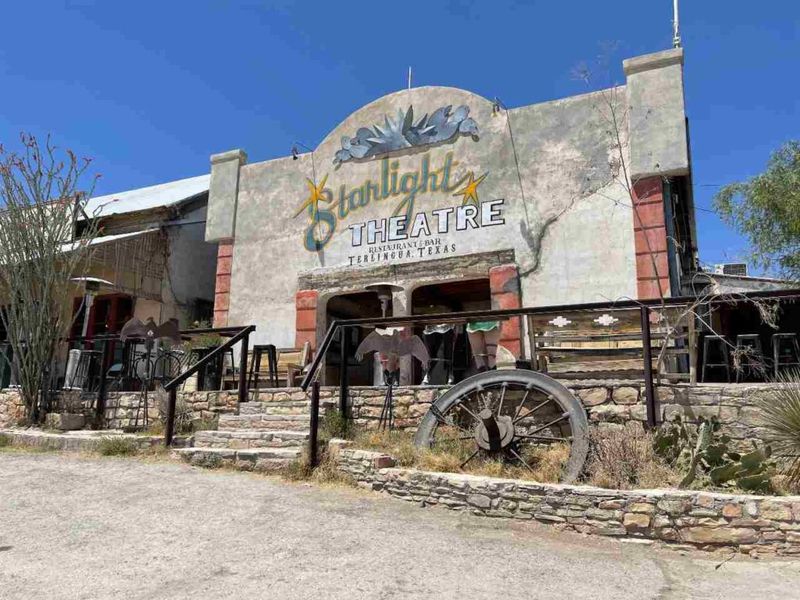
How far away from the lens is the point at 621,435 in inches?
251

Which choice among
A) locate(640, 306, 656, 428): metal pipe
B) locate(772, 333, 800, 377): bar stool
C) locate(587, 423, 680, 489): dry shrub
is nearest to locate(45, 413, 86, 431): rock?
locate(587, 423, 680, 489): dry shrub

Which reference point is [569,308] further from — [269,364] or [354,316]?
[354,316]

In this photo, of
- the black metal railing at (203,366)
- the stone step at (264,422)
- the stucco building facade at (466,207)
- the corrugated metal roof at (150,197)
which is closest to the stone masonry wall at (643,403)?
the stone step at (264,422)

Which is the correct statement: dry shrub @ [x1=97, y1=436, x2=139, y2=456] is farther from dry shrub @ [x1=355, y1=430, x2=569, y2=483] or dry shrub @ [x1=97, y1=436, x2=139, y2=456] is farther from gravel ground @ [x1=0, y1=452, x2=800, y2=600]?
dry shrub @ [x1=355, y1=430, x2=569, y2=483]

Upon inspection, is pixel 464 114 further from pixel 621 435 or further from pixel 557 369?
pixel 621 435

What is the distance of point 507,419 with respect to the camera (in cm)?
685

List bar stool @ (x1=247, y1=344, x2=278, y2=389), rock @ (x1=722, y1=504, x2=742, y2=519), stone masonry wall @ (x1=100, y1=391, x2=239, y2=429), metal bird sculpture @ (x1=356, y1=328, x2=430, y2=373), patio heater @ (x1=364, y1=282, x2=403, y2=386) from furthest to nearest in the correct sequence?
patio heater @ (x1=364, y1=282, x2=403, y2=386) < bar stool @ (x1=247, y1=344, x2=278, y2=389) < stone masonry wall @ (x1=100, y1=391, x2=239, y2=429) < metal bird sculpture @ (x1=356, y1=328, x2=430, y2=373) < rock @ (x1=722, y1=504, x2=742, y2=519)

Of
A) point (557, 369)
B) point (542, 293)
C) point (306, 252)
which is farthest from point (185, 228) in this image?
point (557, 369)

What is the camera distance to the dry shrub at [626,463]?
5.73 meters

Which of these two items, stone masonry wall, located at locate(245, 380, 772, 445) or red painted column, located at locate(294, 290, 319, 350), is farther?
red painted column, located at locate(294, 290, 319, 350)

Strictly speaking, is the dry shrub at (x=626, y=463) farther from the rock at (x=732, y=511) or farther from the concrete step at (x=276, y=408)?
the concrete step at (x=276, y=408)

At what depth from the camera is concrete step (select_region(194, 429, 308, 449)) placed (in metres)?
7.77

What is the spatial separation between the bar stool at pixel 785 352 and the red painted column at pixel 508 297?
12.4ft

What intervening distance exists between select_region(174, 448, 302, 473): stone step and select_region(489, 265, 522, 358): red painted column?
4.66 metres
